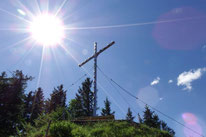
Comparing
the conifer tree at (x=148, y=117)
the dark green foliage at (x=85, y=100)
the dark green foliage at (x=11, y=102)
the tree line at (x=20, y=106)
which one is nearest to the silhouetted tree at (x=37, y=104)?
the tree line at (x=20, y=106)

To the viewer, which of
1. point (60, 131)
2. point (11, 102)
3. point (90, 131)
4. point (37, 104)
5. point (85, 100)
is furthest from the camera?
point (85, 100)

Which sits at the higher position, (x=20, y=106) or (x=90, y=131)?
(x=20, y=106)

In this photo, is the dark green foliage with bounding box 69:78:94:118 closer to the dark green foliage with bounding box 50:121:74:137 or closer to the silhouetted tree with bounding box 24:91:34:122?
the silhouetted tree with bounding box 24:91:34:122

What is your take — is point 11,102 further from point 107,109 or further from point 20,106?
point 107,109

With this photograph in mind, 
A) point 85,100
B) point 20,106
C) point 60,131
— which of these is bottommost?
point 60,131

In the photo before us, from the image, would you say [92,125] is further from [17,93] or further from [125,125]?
[17,93]

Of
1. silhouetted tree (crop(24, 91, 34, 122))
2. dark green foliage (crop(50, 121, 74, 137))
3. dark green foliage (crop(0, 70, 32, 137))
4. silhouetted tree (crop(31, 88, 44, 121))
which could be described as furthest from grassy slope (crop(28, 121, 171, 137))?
silhouetted tree (crop(24, 91, 34, 122))

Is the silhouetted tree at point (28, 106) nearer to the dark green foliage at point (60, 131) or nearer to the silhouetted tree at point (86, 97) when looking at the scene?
the silhouetted tree at point (86, 97)

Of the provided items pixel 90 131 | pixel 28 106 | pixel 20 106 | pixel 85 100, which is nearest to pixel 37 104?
pixel 28 106

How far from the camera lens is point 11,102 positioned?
18.2m

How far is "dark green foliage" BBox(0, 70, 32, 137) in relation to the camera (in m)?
16.7

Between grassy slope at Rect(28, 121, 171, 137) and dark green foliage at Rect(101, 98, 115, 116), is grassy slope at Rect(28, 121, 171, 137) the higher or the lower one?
the lower one

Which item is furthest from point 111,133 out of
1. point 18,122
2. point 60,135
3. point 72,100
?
point 72,100

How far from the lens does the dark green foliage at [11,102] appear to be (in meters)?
16.7
